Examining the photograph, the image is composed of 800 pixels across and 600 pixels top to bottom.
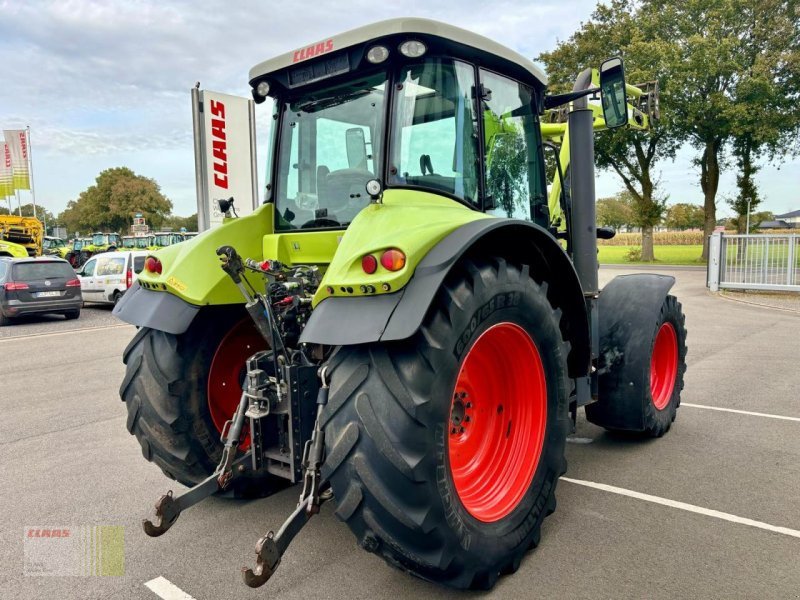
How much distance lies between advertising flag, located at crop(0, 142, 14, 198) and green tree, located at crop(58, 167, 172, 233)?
29730 millimetres

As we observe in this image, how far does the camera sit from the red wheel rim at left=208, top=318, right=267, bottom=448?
141 inches

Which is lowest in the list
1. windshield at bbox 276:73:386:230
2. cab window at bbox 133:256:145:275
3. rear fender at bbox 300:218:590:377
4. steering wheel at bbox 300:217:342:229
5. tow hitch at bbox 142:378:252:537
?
tow hitch at bbox 142:378:252:537

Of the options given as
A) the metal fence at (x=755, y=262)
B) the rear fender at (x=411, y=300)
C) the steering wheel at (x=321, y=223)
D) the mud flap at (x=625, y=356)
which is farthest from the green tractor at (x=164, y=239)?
the rear fender at (x=411, y=300)

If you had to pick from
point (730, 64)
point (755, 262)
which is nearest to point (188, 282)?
point (755, 262)

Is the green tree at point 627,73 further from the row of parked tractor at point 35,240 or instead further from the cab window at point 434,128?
the cab window at point 434,128

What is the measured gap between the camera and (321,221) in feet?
11.3

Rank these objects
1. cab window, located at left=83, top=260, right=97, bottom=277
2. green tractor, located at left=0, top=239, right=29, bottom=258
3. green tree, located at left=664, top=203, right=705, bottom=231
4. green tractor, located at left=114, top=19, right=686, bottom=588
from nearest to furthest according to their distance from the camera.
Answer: green tractor, located at left=114, top=19, right=686, bottom=588 < cab window, located at left=83, top=260, right=97, bottom=277 < green tractor, located at left=0, top=239, right=29, bottom=258 < green tree, located at left=664, top=203, right=705, bottom=231

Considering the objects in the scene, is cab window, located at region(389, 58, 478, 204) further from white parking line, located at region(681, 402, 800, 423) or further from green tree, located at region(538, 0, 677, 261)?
green tree, located at region(538, 0, 677, 261)

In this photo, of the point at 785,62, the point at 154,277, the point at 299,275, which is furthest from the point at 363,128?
the point at 785,62

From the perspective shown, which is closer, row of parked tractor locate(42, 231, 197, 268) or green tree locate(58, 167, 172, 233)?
row of parked tractor locate(42, 231, 197, 268)

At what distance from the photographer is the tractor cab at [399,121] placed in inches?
121

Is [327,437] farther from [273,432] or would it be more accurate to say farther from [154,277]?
[154,277]

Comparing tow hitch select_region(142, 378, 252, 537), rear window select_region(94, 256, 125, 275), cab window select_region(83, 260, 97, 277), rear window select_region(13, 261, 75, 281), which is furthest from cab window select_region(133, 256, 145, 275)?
tow hitch select_region(142, 378, 252, 537)

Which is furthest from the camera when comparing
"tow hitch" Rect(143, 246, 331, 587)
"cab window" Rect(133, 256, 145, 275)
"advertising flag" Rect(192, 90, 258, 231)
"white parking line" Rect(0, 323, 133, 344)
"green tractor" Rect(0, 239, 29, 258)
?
"green tractor" Rect(0, 239, 29, 258)
